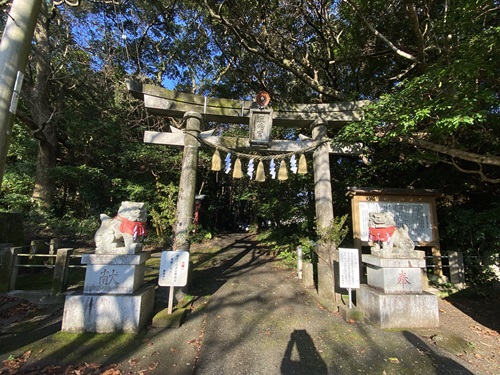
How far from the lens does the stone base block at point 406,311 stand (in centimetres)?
413

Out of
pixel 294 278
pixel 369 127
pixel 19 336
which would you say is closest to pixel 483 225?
pixel 369 127

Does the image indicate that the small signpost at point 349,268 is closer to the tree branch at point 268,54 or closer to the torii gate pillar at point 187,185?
the torii gate pillar at point 187,185

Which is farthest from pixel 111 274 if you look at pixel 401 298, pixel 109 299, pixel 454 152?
pixel 454 152

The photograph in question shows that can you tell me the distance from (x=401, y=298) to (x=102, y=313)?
16.0ft

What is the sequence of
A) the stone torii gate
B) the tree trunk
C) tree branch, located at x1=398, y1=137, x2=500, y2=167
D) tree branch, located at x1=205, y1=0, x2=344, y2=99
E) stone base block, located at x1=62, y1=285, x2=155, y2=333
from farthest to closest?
1. the tree trunk
2. tree branch, located at x1=205, y1=0, x2=344, y2=99
3. the stone torii gate
4. tree branch, located at x1=398, y1=137, x2=500, y2=167
5. stone base block, located at x1=62, y1=285, x2=155, y2=333

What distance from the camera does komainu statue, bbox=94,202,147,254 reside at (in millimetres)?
4023

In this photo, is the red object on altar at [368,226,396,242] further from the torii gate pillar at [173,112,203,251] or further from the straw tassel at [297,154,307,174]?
the torii gate pillar at [173,112,203,251]

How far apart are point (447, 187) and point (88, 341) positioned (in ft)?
35.3

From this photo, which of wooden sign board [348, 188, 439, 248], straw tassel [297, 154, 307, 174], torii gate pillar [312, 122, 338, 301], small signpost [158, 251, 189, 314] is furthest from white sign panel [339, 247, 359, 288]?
small signpost [158, 251, 189, 314]

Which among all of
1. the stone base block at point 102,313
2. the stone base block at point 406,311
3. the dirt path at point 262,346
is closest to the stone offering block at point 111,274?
the stone base block at point 102,313

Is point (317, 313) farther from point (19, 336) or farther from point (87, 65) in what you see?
point (87, 65)

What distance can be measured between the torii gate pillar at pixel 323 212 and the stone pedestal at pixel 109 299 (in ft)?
12.1

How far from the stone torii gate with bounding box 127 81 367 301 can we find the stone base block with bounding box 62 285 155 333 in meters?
1.71

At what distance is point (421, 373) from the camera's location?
10.1 ft
